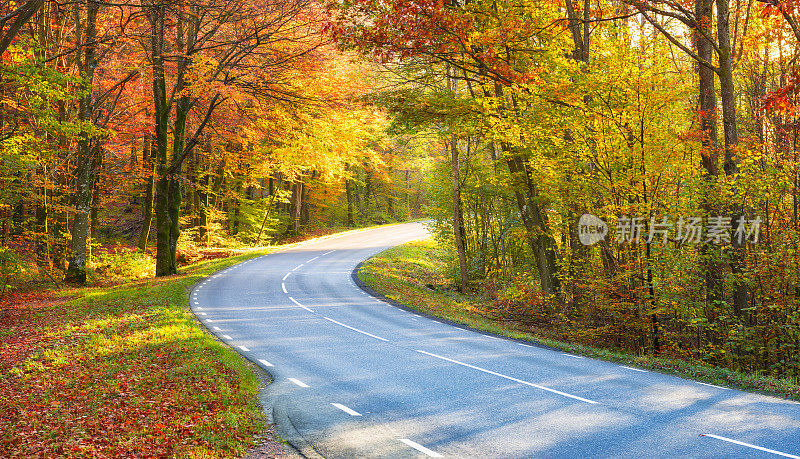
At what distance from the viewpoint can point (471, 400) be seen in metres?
8.94

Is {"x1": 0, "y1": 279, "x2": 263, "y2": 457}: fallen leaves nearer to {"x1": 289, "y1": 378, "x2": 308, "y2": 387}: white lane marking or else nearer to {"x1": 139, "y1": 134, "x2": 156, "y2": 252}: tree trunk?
{"x1": 289, "y1": 378, "x2": 308, "y2": 387}: white lane marking

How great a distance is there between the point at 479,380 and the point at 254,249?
27.9m

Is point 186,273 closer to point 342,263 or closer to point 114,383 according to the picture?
point 342,263

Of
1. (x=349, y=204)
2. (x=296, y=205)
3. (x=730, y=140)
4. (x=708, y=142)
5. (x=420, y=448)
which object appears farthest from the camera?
(x=349, y=204)

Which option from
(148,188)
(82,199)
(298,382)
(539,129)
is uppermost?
(539,129)

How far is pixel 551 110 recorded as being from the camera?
15391 mm

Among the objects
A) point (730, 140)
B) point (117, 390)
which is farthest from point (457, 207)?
point (117, 390)

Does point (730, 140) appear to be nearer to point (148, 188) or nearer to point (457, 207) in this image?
point (457, 207)

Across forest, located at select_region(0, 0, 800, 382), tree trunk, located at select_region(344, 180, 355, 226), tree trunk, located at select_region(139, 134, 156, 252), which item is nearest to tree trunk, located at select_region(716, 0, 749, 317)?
forest, located at select_region(0, 0, 800, 382)

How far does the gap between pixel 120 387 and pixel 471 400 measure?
18.5 feet

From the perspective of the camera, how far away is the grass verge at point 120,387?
657 centimetres

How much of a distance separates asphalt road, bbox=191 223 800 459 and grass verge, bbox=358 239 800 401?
2.20 feet

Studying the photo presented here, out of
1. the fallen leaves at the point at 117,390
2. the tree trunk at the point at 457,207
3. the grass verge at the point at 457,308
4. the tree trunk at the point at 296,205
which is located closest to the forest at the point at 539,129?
the tree trunk at the point at 457,207

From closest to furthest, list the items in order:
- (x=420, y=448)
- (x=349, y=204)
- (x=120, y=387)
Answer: (x=420, y=448), (x=120, y=387), (x=349, y=204)
